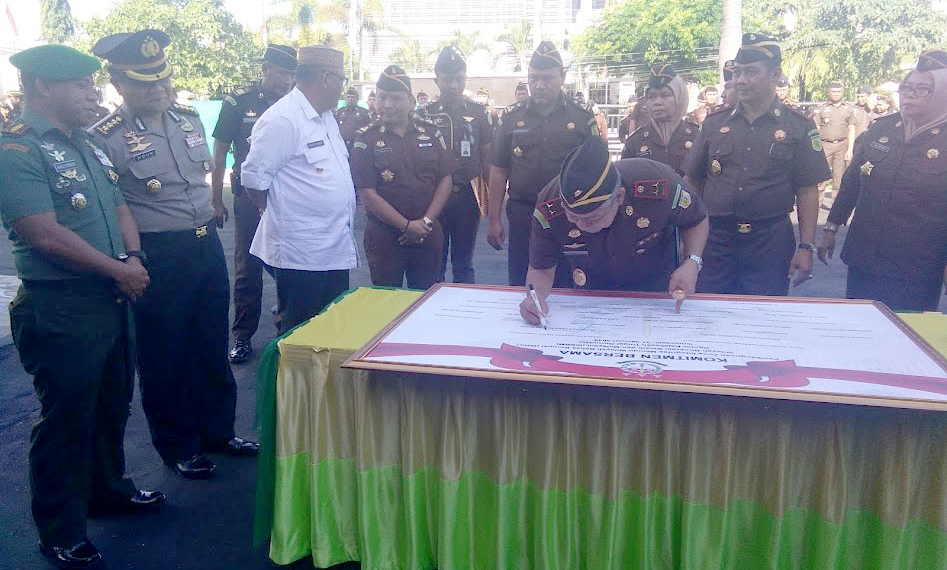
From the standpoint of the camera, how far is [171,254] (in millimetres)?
2973

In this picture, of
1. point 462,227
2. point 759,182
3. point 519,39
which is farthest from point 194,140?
point 519,39

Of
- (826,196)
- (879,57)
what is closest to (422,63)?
(879,57)

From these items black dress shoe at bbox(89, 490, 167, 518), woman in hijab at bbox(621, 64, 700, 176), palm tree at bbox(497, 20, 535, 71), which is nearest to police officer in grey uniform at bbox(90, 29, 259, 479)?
black dress shoe at bbox(89, 490, 167, 518)

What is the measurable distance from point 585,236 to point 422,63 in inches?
2269

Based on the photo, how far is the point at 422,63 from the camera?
2258 inches

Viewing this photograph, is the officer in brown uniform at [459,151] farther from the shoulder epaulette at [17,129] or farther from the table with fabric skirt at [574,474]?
the shoulder epaulette at [17,129]

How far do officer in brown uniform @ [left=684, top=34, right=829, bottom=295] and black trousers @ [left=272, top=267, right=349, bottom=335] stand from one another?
1954 mm

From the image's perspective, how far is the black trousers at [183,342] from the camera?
2984 mm

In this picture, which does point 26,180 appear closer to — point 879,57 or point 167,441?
point 167,441

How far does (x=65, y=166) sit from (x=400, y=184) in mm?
1985

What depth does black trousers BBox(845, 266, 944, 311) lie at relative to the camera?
11.3 ft

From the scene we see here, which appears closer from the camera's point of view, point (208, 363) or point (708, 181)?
point (208, 363)

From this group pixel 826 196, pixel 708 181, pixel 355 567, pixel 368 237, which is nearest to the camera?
pixel 355 567

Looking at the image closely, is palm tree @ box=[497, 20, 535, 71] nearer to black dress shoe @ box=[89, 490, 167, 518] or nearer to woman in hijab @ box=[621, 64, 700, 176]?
woman in hijab @ box=[621, 64, 700, 176]
